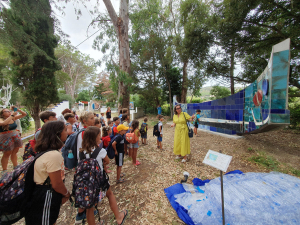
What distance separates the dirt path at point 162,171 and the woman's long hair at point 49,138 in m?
1.50

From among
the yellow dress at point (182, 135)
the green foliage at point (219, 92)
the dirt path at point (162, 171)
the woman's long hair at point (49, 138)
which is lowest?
the dirt path at point (162, 171)

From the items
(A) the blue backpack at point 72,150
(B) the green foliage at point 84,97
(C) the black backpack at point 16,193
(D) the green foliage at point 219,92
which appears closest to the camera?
(C) the black backpack at point 16,193

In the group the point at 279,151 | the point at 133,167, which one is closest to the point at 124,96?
the point at 133,167

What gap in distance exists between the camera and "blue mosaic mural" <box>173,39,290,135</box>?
3084 mm

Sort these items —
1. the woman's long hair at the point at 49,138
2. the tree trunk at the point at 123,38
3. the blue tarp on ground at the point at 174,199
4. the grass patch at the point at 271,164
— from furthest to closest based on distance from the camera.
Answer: the tree trunk at the point at 123,38
the grass patch at the point at 271,164
the blue tarp on ground at the point at 174,199
the woman's long hair at the point at 49,138

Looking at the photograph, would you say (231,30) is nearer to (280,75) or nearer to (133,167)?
(280,75)

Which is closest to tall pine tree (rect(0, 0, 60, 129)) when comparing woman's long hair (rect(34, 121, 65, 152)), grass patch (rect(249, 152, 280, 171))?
woman's long hair (rect(34, 121, 65, 152))

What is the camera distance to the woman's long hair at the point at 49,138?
1.40m

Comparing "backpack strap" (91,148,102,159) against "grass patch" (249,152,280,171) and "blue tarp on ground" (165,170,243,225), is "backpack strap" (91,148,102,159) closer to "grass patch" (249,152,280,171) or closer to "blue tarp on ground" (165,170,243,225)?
"blue tarp on ground" (165,170,243,225)

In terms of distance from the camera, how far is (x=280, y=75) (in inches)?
122

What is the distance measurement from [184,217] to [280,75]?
362cm

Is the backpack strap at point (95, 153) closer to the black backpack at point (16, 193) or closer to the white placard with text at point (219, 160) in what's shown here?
the black backpack at point (16, 193)

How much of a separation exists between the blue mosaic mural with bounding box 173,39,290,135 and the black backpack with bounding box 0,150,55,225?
14.9 ft

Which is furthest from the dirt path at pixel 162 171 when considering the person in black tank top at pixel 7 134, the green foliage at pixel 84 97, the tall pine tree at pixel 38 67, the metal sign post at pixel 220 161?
the green foliage at pixel 84 97
